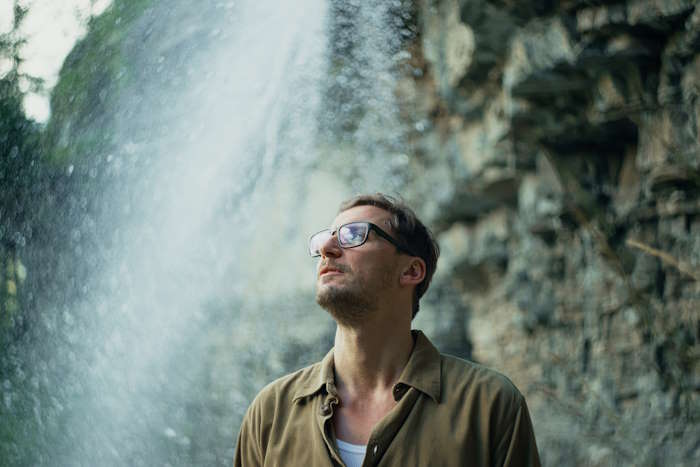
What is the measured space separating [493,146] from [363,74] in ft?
12.5

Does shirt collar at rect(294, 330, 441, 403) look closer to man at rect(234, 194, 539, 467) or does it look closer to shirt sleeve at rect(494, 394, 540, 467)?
man at rect(234, 194, 539, 467)

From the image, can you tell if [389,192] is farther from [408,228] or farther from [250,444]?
[250,444]

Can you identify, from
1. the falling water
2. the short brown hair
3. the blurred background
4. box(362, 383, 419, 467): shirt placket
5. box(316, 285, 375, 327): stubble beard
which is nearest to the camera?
box(362, 383, 419, 467): shirt placket

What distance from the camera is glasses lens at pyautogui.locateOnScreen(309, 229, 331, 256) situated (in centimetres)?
170

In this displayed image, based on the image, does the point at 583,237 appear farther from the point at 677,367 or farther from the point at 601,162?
the point at 677,367

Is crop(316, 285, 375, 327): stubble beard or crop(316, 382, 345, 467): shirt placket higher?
crop(316, 285, 375, 327): stubble beard

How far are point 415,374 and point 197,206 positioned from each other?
25.5ft

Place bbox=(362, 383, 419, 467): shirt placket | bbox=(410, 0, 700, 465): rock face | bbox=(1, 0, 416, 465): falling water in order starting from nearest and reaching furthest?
bbox=(362, 383, 419, 467): shirt placket < bbox=(410, 0, 700, 465): rock face < bbox=(1, 0, 416, 465): falling water

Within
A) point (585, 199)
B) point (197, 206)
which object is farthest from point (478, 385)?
point (197, 206)

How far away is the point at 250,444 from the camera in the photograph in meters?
1.68

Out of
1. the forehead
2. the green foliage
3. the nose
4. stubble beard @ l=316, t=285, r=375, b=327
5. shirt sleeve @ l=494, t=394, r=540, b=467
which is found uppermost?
the green foliage

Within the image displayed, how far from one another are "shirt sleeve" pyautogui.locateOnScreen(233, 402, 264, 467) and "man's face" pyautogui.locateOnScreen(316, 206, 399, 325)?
253mm

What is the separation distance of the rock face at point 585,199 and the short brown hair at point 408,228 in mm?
1750

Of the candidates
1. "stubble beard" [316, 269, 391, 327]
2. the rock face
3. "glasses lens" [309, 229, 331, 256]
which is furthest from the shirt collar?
the rock face
